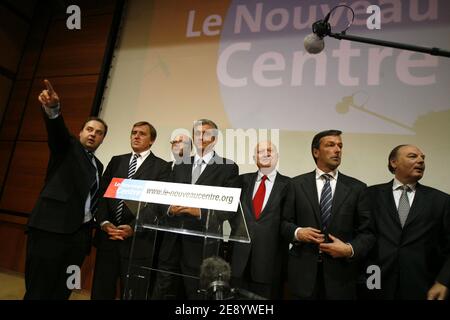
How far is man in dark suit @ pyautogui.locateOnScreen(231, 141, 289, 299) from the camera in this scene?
2092mm

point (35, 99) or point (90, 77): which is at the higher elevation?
point (90, 77)

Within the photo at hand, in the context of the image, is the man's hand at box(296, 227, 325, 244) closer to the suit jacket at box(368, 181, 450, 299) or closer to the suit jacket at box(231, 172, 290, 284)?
the suit jacket at box(231, 172, 290, 284)

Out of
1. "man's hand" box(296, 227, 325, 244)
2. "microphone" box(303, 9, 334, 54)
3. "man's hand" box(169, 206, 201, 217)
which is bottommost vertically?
"man's hand" box(296, 227, 325, 244)

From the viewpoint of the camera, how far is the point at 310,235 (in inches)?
77.5

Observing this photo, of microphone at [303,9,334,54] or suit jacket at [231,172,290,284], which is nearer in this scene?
microphone at [303,9,334,54]

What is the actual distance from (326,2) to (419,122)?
1.62 metres

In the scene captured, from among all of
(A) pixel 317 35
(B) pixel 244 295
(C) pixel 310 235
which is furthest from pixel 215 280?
(A) pixel 317 35

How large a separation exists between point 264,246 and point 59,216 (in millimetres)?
1378

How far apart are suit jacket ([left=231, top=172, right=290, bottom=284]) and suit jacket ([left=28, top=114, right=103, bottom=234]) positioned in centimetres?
113

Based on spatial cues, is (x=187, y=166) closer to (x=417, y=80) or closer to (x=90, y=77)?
(x=417, y=80)

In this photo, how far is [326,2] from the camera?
346 cm

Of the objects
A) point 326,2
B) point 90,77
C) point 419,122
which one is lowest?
point 419,122

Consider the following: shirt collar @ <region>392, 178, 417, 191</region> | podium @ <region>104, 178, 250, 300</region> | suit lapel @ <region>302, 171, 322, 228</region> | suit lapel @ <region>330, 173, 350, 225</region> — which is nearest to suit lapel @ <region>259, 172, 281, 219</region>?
suit lapel @ <region>302, 171, 322, 228</region>

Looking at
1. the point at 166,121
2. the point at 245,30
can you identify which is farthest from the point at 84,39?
the point at 245,30
